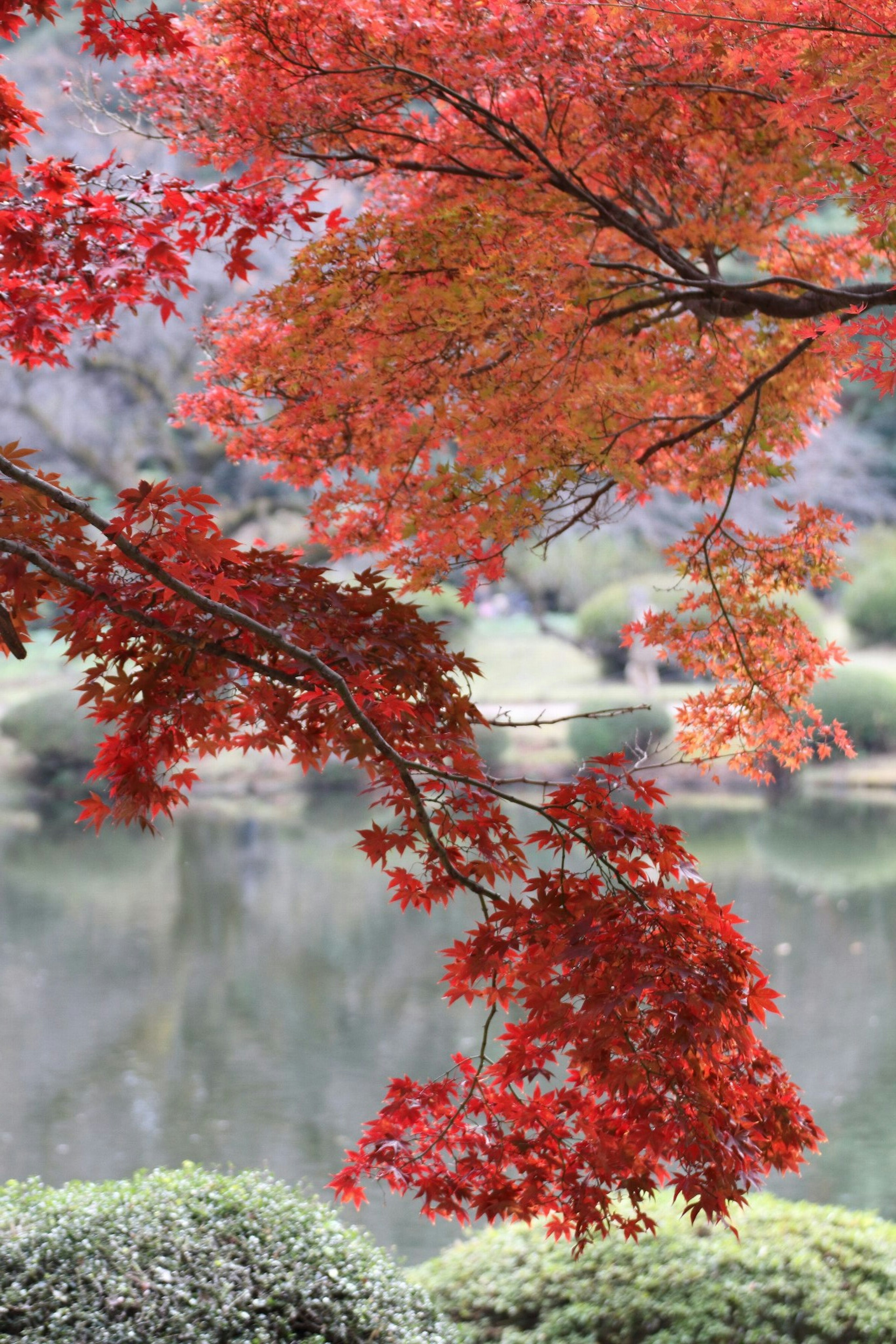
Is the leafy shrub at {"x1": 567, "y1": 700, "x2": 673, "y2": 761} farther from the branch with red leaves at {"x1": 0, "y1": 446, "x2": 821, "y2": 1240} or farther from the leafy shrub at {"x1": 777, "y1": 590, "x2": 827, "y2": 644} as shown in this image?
the branch with red leaves at {"x1": 0, "y1": 446, "x2": 821, "y2": 1240}

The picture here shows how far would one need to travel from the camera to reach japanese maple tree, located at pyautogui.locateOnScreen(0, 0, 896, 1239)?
2316mm

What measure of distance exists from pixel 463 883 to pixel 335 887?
8.89 metres

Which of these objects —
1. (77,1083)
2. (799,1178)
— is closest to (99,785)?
(77,1083)

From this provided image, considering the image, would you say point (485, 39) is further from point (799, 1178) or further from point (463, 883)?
point (799, 1178)

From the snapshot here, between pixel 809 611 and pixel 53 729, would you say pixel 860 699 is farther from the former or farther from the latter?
pixel 53 729

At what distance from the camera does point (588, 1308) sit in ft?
11.5

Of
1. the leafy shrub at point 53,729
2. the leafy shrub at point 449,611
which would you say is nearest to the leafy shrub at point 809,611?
the leafy shrub at point 449,611

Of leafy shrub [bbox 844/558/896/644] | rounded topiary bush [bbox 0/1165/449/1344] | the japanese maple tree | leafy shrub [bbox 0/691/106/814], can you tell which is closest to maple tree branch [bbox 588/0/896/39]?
the japanese maple tree

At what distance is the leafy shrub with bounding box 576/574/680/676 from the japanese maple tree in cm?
1126

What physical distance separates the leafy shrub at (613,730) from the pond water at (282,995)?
1214 mm

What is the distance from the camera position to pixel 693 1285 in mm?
3551

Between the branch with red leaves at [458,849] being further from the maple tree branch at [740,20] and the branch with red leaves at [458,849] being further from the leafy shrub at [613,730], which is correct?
the leafy shrub at [613,730]

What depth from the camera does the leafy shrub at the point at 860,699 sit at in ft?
46.5

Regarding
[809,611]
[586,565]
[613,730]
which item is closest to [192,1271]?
[613,730]
